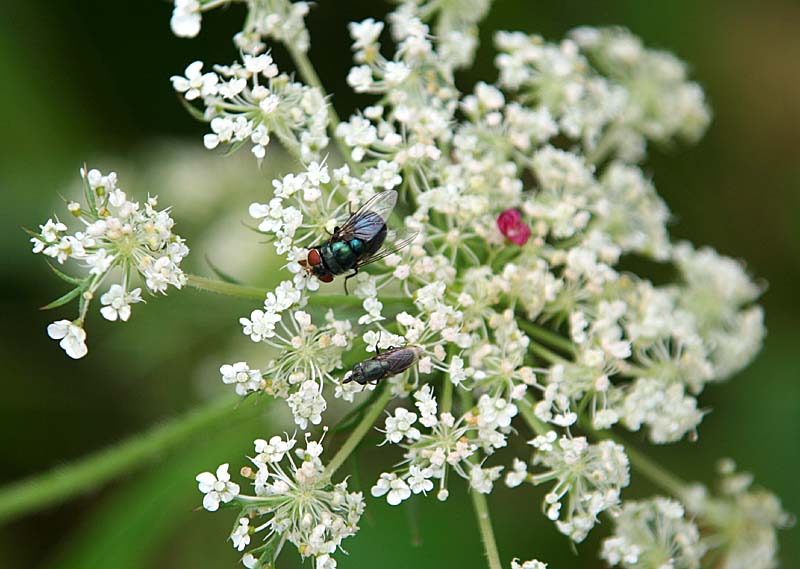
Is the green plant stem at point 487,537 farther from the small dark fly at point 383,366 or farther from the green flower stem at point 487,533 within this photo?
the small dark fly at point 383,366

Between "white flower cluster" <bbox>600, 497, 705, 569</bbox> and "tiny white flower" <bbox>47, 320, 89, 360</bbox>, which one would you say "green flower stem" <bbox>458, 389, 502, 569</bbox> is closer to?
"white flower cluster" <bbox>600, 497, 705, 569</bbox>

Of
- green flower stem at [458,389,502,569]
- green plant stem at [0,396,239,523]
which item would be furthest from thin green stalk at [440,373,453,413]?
green plant stem at [0,396,239,523]

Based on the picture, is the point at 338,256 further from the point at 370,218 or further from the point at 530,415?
the point at 530,415

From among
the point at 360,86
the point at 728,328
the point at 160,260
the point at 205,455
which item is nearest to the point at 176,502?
the point at 205,455

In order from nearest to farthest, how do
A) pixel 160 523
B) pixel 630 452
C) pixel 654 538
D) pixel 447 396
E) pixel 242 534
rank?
pixel 242 534 → pixel 447 396 → pixel 654 538 → pixel 630 452 → pixel 160 523

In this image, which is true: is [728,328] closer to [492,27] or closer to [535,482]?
[535,482]

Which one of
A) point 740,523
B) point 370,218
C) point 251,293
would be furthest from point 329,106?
point 740,523
